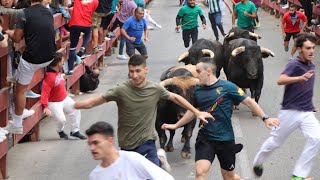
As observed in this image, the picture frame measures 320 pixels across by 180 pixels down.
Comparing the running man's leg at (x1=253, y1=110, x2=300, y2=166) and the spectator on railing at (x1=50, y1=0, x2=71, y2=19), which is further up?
the running man's leg at (x1=253, y1=110, x2=300, y2=166)

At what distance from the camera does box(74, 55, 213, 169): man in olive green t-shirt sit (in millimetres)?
8562

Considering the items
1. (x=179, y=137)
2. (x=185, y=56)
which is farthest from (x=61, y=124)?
(x=185, y=56)

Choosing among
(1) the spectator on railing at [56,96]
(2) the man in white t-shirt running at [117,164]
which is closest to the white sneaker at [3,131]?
(1) the spectator on railing at [56,96]

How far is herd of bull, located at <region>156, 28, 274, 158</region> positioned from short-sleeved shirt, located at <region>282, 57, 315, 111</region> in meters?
2.26

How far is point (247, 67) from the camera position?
1531 centimetres

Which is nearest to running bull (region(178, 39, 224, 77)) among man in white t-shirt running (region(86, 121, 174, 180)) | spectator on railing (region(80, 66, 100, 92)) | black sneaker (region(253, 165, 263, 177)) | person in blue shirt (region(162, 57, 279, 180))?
spectator on railing (region(80, 66, 100, 92))

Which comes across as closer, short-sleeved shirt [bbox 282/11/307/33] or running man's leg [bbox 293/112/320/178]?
running man's leg [bbox 293/112/320/178]

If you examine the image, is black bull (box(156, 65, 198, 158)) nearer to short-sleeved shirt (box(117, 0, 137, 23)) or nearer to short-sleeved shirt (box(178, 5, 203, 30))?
short-sleeved shirt (box(178, 5, 203, 30))

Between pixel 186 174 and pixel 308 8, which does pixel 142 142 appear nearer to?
pixel 186 174

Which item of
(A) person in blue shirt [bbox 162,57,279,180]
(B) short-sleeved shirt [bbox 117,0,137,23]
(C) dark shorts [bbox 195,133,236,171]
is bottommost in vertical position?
(B) short-sleeved shirt [bbox 117,0,137,23]

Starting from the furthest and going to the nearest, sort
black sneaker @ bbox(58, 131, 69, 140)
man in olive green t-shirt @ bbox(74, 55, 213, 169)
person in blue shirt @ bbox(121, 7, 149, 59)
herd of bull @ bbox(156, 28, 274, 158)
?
person in blue shirt @ bbox(121, 7, 149, 59), black sneaker @ bbox(58, 131, 69, 140), herd of bull @ bbox(156, 28, 274, 158), man in olive green t-shirt @ bbox(74, 55, 213, 169)

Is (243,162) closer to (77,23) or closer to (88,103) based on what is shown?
(88,103)

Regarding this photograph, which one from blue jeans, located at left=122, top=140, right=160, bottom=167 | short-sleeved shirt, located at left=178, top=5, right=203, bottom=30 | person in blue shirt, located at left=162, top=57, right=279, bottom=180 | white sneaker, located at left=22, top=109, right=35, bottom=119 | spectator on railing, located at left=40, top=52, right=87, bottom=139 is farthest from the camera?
short-sleeved shirt, located at left=178, top=5, right=203, bottom=30

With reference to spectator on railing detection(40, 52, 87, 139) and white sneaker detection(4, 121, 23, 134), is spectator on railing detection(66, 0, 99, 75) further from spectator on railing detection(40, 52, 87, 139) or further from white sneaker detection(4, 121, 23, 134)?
white sneaker detection(4, 121, 23, 134)
